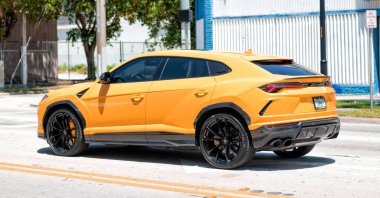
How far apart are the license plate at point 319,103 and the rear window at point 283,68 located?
14.8 inches

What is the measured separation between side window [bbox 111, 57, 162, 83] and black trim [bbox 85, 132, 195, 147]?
823mm

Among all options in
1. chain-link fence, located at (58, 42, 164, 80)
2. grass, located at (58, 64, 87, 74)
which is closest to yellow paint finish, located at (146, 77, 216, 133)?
chain-link fence, located at (58, 42, 164, 80)

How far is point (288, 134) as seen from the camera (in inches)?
385

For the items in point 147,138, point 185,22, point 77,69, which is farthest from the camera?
point 77,69

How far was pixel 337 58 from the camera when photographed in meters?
27.5

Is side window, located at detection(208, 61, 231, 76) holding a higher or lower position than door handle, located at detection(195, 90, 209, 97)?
higher

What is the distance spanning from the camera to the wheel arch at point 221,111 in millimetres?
9875

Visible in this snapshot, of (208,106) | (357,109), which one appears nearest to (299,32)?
(357,109)

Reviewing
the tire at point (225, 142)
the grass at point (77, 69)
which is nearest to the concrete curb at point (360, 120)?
the tire at point (225, 142)

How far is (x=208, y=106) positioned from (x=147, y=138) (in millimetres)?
1206

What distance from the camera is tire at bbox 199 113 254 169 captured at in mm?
9914

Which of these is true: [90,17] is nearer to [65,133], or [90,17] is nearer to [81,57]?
[81,57]

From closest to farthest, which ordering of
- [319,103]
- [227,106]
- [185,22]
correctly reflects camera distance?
1. [227,106]
2. [319,103]
3. [185,22]

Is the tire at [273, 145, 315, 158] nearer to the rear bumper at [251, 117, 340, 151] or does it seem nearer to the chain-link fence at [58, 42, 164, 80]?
the rear bumper at [251, 117, 340, 151]
